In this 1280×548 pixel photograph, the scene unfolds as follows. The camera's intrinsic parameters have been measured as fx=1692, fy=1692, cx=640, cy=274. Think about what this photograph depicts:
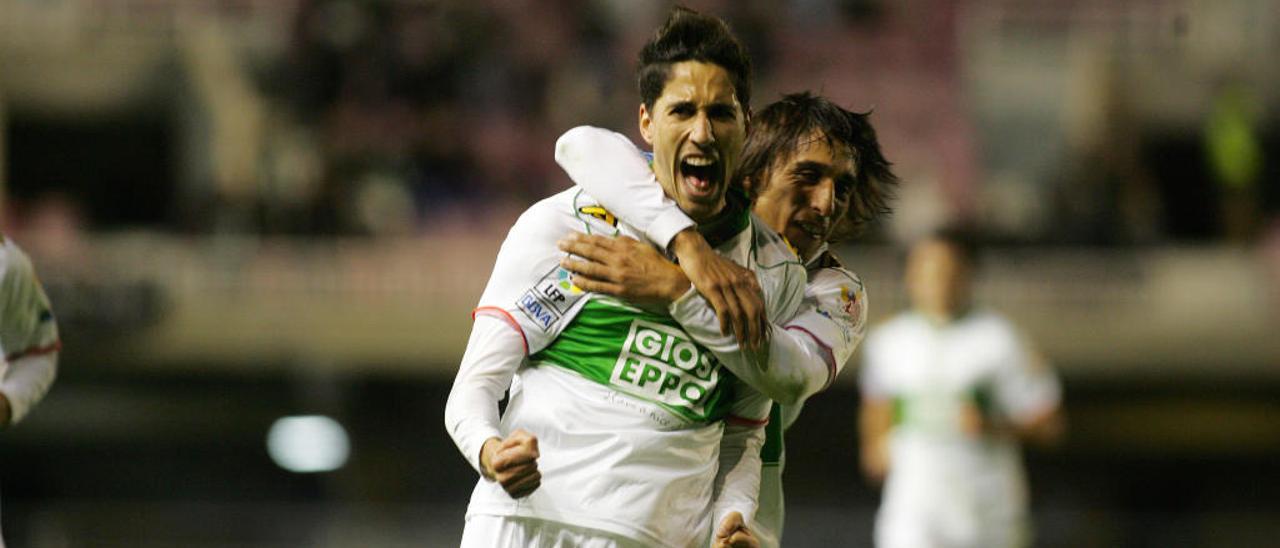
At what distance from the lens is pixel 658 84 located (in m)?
3.04

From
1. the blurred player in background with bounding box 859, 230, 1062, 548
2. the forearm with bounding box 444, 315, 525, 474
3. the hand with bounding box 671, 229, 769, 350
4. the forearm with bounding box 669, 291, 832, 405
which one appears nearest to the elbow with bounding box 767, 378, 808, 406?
the forearm with bounding box 669, 291, 832, 405

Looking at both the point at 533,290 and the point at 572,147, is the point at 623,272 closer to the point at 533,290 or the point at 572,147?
the point at 533,290

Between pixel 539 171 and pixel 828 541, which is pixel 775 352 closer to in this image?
pixel 828 541

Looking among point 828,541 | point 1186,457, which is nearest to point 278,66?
point 828,541

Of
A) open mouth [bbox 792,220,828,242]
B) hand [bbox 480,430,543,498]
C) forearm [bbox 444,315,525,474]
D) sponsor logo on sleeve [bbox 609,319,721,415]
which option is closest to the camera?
hand [bbox 480,430,543,498]

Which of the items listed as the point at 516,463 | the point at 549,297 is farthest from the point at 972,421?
the point at 516,463

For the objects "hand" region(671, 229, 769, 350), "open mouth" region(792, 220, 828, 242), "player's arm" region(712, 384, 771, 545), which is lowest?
"player's arm" region(712, 384, 771, 545)

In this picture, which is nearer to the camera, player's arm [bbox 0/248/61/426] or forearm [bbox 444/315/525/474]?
forearm [bbox 444/315/525/474]

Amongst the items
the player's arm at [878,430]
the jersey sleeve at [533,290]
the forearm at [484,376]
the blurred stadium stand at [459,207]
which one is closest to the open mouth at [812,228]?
the jersey sleeve at [533,290]

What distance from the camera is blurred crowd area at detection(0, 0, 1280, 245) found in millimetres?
11445

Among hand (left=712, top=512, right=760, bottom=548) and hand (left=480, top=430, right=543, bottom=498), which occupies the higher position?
hand (left=480, top=430, right=543, bottom=498)

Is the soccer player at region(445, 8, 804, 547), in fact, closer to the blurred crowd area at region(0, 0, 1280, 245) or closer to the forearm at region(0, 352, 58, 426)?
the forearm at region(0, 352, 58, 426)

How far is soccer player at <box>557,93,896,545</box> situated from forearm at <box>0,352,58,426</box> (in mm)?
1510

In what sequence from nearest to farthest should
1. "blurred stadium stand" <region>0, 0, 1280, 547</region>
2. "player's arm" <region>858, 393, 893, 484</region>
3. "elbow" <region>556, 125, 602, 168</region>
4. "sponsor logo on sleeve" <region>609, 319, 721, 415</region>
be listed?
"sponsor logo on sleeve" <region>609, 319, 721, 415</region>
"elbow" <region>556, 125, 602, 168</region>
"player's arm" <region>858, 393, 893, 484</region>
"blurred stadium stand" <region>0, 0, 1280, 547</region>
